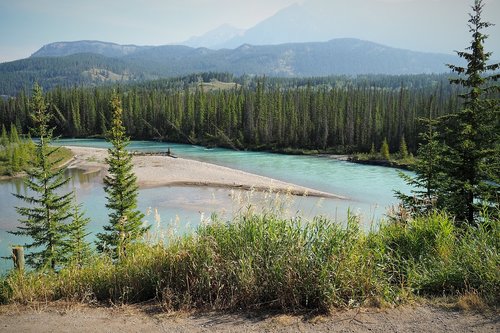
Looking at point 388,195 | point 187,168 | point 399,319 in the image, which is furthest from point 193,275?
point 187,168

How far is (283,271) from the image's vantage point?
6699 millimetres

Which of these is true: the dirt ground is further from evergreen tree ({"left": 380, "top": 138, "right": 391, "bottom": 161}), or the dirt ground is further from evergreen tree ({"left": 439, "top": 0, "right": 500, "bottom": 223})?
evergreen tree ({"left": 380, "top": 138, "right": 391, "bottom": 161})

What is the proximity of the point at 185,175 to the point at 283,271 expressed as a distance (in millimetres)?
49412

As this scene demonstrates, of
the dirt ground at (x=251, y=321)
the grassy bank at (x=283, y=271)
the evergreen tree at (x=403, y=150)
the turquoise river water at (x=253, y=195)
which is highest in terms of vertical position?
the grassy bank at (x=283, y=271)

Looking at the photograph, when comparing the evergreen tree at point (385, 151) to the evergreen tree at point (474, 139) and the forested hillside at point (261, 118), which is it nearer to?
the forested hillside at point (261, 118)

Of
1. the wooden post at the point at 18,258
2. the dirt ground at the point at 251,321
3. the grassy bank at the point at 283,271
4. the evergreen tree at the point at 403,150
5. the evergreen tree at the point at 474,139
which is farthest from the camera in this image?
the evergreen tree at the point at 403,150

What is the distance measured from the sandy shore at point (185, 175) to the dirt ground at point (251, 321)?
32891mm

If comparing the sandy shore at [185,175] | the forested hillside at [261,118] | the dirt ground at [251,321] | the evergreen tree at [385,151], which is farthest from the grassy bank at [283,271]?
the forested hillside at [261,118]

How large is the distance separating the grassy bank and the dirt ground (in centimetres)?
25

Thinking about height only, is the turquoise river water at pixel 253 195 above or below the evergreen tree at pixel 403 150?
below

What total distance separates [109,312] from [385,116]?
291 ft

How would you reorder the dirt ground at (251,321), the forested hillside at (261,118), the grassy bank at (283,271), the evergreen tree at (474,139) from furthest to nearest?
the forested hillside at (261,118) → the evergreen tree at (474,139) → the grassy bank at (283,271) → the dirt ground at (251,321)

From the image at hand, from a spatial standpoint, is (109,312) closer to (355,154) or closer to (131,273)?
(131,273)

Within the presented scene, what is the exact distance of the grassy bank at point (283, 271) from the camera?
258 inches
